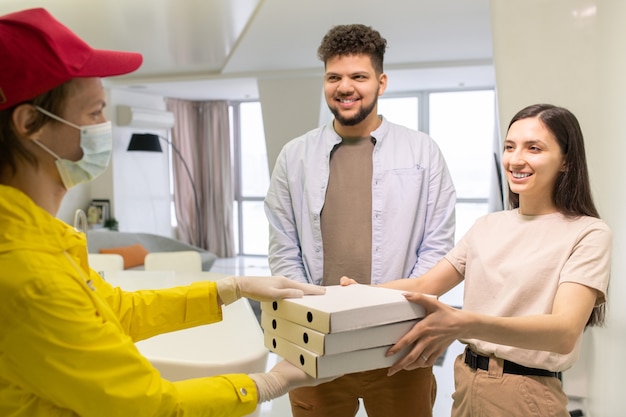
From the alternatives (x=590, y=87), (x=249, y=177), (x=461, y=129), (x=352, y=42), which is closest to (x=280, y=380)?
(x=352, y=42)

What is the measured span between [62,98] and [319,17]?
3782 mm

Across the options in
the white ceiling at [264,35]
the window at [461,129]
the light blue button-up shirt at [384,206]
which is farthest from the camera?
the window at [461,129]

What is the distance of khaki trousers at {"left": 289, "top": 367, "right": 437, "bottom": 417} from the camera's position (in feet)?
5.86

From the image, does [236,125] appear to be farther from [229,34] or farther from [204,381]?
[204,381]

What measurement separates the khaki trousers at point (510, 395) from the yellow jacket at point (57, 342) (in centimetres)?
70

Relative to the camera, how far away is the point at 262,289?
4.66 ft

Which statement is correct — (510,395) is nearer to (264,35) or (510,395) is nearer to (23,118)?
(23,118)

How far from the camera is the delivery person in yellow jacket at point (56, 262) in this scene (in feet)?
3.08

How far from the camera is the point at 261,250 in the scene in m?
9.73

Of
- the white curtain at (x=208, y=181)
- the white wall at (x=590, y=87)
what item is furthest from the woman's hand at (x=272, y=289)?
the white curtain at (x=208, y=181)

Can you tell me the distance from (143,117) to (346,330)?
753 centimetres

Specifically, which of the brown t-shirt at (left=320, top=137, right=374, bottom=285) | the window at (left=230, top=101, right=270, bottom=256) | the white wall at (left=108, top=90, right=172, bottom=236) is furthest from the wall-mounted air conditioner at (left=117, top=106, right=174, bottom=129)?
the brown t-shirt at (left=320, top=137, right=374, bottom=285)

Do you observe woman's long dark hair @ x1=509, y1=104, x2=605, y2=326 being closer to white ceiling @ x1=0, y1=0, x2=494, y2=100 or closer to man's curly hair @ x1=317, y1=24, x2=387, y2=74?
man's curly hair @ x1=317, y1=24, x2=387, y2=74

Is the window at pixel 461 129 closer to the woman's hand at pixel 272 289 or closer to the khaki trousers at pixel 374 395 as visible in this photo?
the khaki trousers at pixel 374 395
